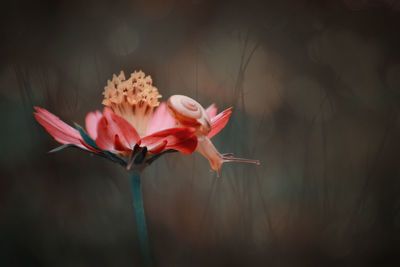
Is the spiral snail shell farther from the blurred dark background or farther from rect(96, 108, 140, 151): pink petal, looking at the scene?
the blurred dark background

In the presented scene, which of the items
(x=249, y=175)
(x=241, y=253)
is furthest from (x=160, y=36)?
(x=241, y=253)

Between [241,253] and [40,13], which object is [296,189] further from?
[40,13]

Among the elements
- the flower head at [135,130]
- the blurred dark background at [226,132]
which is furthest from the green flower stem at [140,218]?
the blurred dark background at [226,132]

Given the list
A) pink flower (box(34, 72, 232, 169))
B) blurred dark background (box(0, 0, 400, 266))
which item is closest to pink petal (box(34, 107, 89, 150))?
pink flower (box(34, 72, 232, 169))

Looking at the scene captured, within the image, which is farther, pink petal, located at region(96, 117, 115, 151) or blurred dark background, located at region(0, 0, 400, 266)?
blurred dark background, located at region(0, 0, 400, 266)

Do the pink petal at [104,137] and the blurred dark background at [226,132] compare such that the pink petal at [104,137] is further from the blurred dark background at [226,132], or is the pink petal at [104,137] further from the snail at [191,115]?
the blurred dark background at [226,132]

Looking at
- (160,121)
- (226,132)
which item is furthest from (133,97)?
(226,132)
